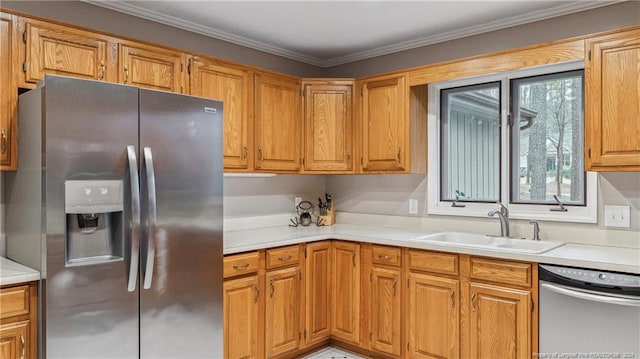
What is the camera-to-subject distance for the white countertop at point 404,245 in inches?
88.4

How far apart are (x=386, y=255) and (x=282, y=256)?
727 mm

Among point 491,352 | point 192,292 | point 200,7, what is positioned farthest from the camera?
point 200,7

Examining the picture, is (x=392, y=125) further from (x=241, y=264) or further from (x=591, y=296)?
(x=591, y=296)

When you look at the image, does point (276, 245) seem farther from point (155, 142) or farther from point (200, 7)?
point (200, 7)

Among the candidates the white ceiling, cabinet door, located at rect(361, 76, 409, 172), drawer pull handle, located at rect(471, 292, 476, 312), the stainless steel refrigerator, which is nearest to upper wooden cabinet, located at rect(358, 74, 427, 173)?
cabinet door, located at rect(361, 76, 409, 172)

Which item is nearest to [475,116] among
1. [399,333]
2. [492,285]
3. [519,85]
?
[519,85]

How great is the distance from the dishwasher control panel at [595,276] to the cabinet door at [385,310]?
1015 mm

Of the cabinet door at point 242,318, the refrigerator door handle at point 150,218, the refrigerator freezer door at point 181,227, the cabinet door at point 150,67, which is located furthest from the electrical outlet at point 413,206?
the refrigerator door handle at point 150,218

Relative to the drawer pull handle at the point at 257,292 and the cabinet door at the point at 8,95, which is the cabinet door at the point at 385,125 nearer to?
the drawer pull handle at the point at 257,292

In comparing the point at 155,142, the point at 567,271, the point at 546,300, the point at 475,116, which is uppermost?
the point at 475,116

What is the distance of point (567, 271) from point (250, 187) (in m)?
2.35

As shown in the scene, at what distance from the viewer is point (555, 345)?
235 centimetres

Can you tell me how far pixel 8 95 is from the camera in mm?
2189

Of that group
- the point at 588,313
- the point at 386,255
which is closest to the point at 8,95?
the point at 386,255
